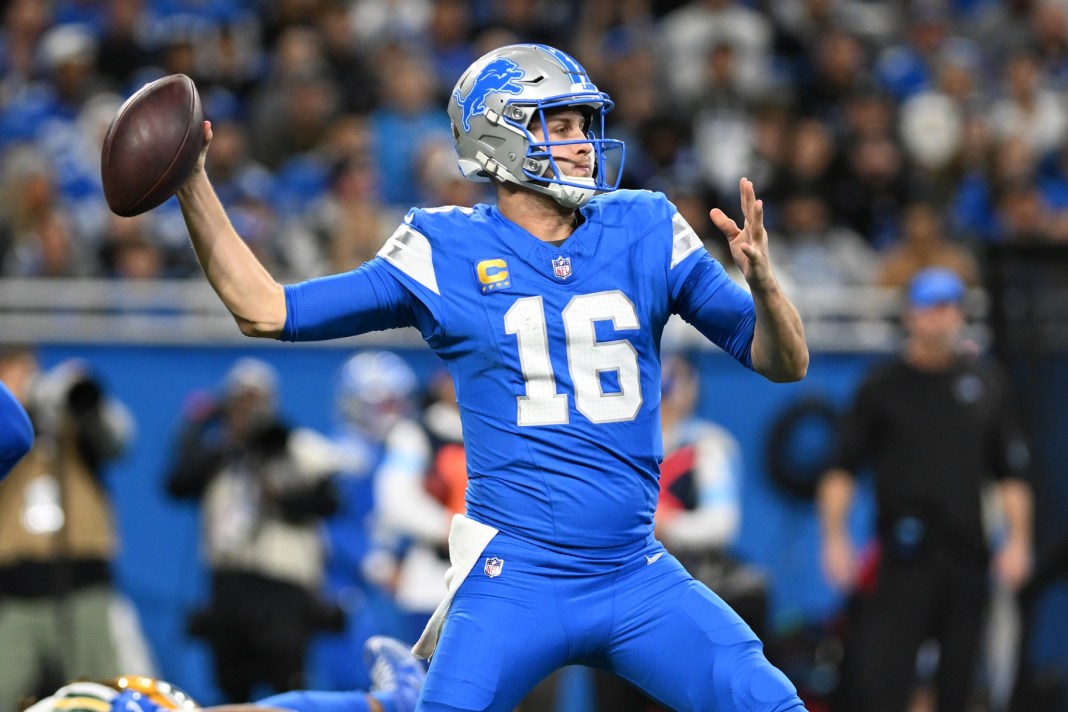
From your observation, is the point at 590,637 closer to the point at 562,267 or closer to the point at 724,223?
the point at 562,267

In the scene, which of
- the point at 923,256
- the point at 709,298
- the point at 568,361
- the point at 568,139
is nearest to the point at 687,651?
the point at 568,361

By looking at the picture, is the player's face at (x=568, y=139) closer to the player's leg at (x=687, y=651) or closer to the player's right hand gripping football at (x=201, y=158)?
the player's right hand gripping football at (x=201, y=158)

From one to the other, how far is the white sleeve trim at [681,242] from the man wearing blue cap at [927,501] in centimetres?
323

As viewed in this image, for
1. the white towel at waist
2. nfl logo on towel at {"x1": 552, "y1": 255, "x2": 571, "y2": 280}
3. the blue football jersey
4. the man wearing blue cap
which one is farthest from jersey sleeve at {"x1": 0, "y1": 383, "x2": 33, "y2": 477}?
the man wearing blue cap

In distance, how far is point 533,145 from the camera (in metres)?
4.07

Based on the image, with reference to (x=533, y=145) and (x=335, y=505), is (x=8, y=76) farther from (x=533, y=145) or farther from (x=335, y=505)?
(x=533, y=145)

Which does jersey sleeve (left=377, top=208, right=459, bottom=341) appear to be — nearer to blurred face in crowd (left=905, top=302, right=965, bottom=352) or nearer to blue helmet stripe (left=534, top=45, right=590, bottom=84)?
blue helmet stripe (left=534, top=45, right=590, bottom=84)

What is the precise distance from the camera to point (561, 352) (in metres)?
3.96

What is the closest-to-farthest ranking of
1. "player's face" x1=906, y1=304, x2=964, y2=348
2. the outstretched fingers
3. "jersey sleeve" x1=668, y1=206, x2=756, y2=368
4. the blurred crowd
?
the outstretched fingers < "jersey sleeve" x1=668, y1=206, x2=756, y2=368 < "player's face" x1=906, y1=304, x2=964, y2=348 < the blurred crowd

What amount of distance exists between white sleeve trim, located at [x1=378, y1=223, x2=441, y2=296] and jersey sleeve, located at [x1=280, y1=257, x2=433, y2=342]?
0.11 ft

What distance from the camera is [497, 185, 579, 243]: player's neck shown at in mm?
4121

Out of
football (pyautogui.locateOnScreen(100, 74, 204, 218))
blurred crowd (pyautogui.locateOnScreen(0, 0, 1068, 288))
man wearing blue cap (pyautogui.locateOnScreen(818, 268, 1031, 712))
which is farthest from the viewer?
blurred crowd (pyautogui.locateOnScreen(0, 0, 1068, 288))

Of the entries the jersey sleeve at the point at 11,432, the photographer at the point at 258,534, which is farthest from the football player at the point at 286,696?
the photographer at the point at 258,534

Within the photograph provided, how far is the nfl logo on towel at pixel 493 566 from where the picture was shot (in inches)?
154
